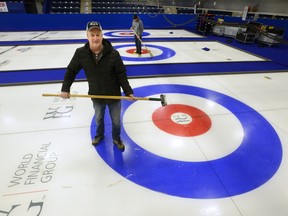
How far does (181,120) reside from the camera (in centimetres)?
342

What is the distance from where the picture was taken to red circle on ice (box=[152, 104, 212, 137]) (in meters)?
3.16

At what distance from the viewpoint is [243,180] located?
2.34 meters

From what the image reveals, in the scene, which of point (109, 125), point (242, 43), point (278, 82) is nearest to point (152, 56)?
point (278, 82)

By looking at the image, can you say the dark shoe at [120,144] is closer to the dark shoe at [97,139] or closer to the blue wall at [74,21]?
the dark shoe at [97,139]

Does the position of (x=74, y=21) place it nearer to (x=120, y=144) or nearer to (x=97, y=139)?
(x=97, y=139)

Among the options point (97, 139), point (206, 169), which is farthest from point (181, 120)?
point (97, 139)

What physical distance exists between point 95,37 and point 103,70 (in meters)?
0.36

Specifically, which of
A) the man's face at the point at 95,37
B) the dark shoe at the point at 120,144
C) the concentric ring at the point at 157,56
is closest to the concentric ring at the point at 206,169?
the dark shoe at the point at 120,144

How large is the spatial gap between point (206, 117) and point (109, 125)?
68.2 inches

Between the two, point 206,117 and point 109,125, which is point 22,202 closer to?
point 109,125

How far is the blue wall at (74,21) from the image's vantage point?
11.5 metres

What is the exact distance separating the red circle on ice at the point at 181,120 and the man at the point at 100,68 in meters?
1.03

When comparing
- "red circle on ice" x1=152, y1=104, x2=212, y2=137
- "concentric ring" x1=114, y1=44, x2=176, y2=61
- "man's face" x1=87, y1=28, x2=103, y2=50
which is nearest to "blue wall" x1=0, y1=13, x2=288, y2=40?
"concentric ring" x1=114, y1=44, x2=176, y2=61

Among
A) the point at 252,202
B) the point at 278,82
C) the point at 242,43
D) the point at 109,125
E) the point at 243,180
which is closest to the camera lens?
the point at 252,202
